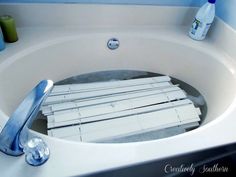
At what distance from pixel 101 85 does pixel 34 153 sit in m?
0.67

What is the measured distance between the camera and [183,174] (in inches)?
30.2

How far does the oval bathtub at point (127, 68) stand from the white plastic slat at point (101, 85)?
2.4 inches

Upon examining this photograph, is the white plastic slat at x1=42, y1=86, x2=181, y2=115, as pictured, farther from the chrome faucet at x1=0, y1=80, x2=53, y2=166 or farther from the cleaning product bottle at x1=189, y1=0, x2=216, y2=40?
the chrome faucet at x1=0, y1=80, x2=53, y2=166

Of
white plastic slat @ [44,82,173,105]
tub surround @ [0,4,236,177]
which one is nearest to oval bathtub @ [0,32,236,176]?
tub surround @ [0,4,236,177]

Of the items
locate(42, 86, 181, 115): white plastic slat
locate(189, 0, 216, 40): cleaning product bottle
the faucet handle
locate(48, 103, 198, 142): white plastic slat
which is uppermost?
locate(189, 0, 216, 40): cleaning product bottle

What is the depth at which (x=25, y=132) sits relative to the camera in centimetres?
57

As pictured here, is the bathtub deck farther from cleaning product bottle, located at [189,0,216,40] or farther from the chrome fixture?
cleaning product bottle, located at [189,0,216,40]

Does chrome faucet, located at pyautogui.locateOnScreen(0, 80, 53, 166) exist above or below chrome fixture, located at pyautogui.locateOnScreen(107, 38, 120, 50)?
above

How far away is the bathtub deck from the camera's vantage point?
0.99 m

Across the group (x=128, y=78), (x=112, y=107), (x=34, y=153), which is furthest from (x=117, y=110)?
(x=34, y=153)

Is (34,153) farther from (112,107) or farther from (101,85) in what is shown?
(101,85)

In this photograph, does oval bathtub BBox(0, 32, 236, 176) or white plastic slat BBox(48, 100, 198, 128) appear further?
white plastic slat BBox(48, 100, 198, 128)

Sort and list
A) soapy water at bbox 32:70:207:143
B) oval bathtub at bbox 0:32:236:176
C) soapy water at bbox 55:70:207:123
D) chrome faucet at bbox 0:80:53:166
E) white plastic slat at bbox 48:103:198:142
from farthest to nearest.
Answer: soapy water at bbox 55:70:207:123, soapy water at bbox 32:70:207:143, white plastic slat at bbox 48:103:198:142, oval bathtub at bbox 0:32:236:176, chrome faucet at bbox 0:80:53:166

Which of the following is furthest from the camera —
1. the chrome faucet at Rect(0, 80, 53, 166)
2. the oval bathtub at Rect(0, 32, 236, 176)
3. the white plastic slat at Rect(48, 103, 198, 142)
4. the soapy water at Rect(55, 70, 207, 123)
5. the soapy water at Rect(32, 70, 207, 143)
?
the soapy water at Rect(55, 70, 207, 123)
